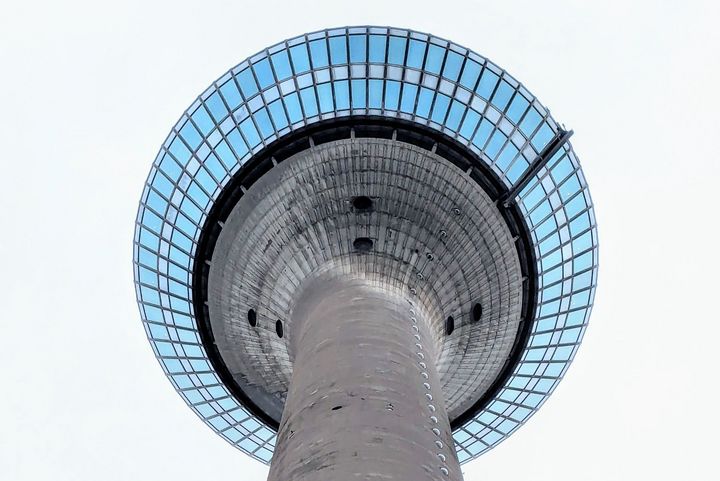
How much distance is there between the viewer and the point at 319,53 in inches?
1194

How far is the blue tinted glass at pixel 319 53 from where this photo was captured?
30.2 metres

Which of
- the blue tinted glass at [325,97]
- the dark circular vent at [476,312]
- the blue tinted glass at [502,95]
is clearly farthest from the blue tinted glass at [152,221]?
the blue tinted glass at [502,95]

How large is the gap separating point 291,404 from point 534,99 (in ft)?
63.2

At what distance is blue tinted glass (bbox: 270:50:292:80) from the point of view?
99.7 ft

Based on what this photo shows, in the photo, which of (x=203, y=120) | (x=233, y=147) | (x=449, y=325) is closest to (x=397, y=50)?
(x=233, y=147)

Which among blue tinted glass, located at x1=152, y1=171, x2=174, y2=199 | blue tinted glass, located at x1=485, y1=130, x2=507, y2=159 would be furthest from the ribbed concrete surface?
blue tinted glass, located at x1=152, y1=171, x2=174, y2=199

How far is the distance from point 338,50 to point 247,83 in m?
4.23

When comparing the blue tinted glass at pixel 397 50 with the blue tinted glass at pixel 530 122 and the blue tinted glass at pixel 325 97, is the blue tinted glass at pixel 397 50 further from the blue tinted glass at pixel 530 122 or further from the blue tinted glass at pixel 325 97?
the blue tinted glass at pixel 530 122

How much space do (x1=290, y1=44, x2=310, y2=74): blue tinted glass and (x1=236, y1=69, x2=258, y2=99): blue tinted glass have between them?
1.96m

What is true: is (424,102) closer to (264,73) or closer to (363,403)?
(264,73)

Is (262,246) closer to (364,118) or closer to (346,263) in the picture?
(346,263)

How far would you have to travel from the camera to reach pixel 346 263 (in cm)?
2717

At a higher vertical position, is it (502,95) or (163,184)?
(502,95)

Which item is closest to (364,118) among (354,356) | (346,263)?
(346,263)
